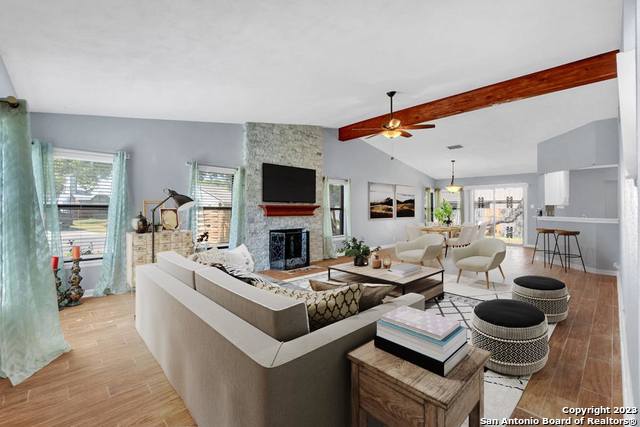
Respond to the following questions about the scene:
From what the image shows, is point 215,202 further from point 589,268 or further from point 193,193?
point 589,268

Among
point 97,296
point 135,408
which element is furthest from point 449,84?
point 97,296

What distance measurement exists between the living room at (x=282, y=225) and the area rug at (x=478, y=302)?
0.02 meters

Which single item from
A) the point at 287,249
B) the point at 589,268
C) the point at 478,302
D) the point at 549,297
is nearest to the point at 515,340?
the point at 549,297

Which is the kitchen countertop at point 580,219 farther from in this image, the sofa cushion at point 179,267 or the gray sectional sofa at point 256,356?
the sofa cushion at point 179,267

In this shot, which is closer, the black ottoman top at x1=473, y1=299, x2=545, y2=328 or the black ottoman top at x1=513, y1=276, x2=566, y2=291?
the black ottoman top at x1=473, y1=299, x2=545, y2=328

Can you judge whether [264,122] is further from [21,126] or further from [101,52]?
[21,126]

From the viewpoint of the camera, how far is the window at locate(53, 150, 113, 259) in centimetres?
400

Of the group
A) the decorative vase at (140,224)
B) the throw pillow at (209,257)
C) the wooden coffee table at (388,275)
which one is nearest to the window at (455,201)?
the wooden coffee table at (388,275)

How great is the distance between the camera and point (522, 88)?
4109 mm

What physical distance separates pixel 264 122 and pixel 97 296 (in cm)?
399

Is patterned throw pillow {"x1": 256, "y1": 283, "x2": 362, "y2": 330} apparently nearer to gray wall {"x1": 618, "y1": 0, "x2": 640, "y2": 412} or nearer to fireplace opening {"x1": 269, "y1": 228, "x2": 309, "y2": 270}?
gray wall {"x1": 618, "y1": 0, "x2": 640, "y2": 412}

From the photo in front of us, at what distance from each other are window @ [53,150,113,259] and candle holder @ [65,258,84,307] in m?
0.36

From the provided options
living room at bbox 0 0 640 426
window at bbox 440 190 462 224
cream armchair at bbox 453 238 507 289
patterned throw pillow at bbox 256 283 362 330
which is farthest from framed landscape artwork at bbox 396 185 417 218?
patterned throw pillow at bbox 256 283 362 330

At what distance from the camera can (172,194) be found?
10.5 ft
